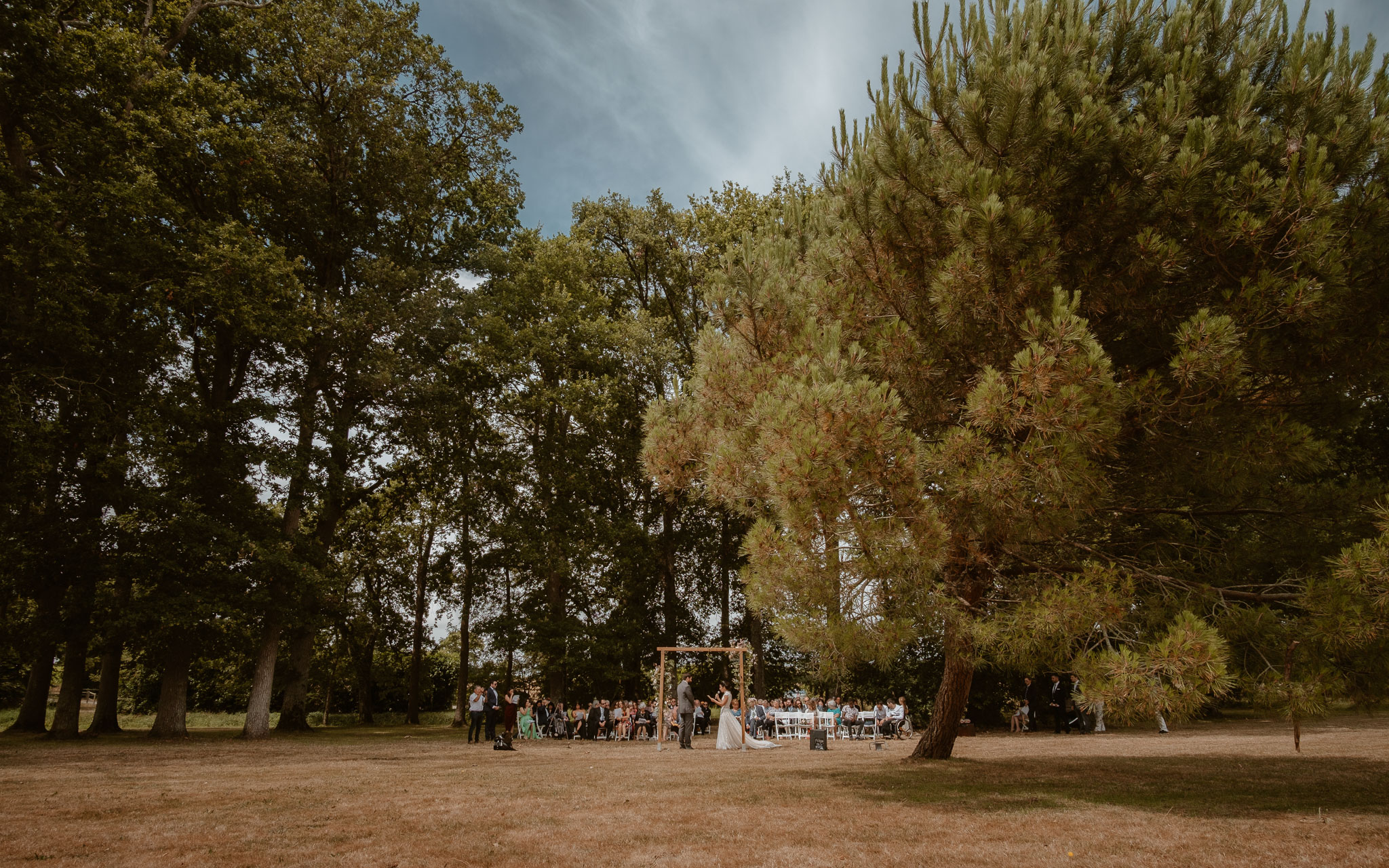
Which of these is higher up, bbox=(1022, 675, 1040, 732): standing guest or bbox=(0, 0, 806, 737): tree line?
bbox=(0, 0, 806, 737): tree line

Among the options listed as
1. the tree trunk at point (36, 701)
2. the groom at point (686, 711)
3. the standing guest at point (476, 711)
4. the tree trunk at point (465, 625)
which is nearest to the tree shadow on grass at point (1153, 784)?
the groom at point (686, 711)

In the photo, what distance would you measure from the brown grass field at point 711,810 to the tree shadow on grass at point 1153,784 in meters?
0.05

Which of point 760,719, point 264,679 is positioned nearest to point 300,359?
point 264,679

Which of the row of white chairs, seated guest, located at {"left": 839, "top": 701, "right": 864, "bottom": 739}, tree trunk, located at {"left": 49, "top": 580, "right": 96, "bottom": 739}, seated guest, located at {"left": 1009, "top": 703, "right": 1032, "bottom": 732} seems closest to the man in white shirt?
the row of white chairs

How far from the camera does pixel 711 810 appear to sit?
7180mm

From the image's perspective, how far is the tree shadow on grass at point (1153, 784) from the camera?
722 centimetres

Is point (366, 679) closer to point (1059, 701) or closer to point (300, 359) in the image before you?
point (300, 359)

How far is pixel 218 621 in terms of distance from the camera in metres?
19.2

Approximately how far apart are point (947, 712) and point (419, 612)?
82.2ft

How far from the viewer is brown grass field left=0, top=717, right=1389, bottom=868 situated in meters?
5.24

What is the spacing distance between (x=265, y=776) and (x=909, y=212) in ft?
33.6

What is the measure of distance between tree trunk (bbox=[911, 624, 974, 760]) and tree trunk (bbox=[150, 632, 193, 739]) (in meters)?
16.0

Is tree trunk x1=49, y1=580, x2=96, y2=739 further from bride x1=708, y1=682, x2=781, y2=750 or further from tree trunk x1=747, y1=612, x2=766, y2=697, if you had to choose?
tree trunk x1=747, y1=612, x2=766, y2=697

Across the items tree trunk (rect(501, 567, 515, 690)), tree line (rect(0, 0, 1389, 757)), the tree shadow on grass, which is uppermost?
tree line (rect(0, 0, 1389, 757))
